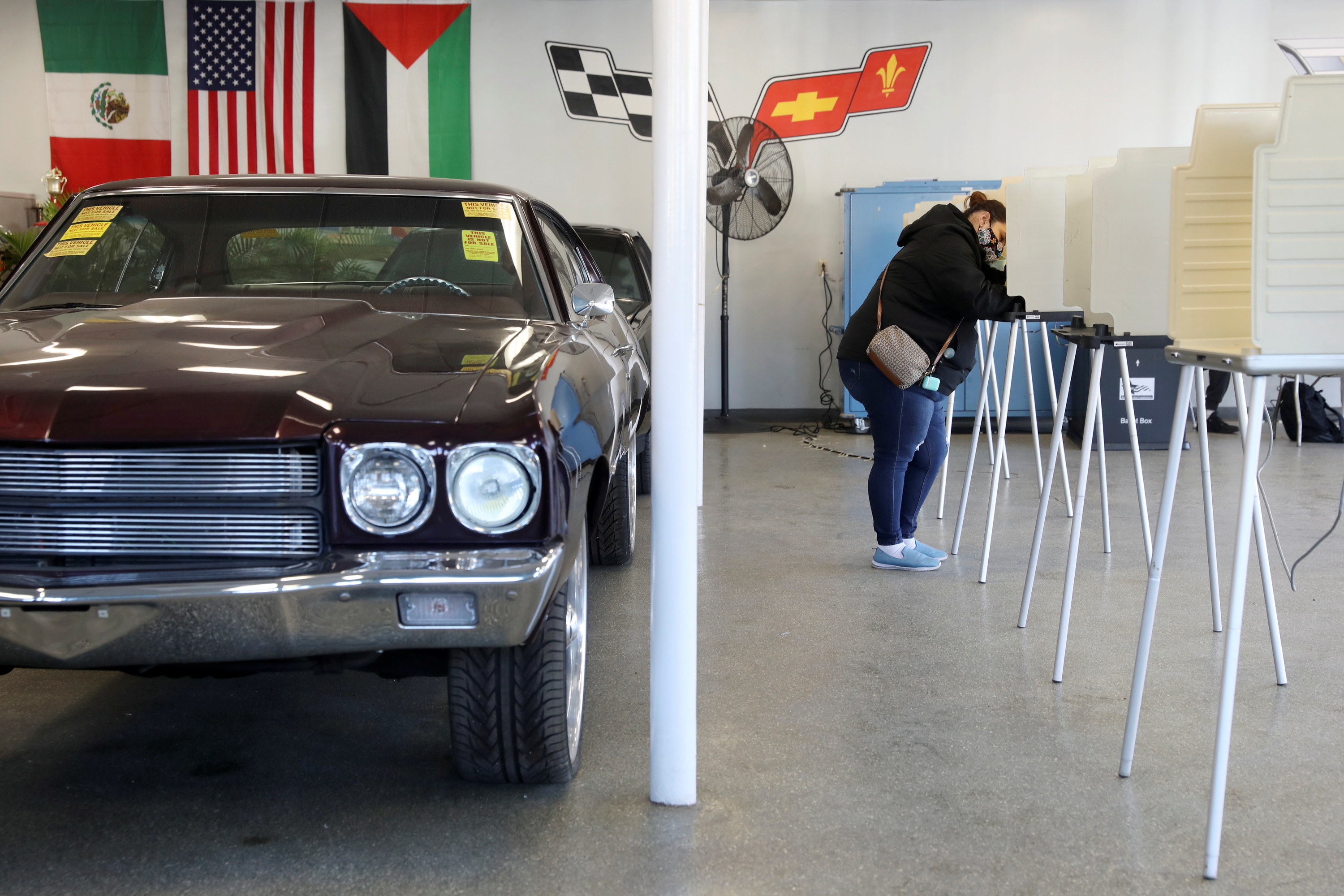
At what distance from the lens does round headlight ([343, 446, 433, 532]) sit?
1854 mm

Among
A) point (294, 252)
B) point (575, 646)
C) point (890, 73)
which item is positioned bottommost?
point (575, 646)

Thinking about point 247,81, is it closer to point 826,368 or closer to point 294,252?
point 826,368

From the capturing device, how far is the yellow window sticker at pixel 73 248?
116 inches

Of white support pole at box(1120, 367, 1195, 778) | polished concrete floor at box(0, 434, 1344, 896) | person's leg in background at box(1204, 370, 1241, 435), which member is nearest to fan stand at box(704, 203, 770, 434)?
person's leg in background at box(1204, 370, 1241, 435)

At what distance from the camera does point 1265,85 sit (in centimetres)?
938

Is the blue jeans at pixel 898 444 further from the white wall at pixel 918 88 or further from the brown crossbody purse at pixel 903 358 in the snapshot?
the white wall at pixel 918 88

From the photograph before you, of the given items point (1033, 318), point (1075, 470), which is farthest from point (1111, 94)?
point (1033, 318)

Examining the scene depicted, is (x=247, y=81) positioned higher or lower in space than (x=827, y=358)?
higher

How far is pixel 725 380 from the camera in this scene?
30.6 feet

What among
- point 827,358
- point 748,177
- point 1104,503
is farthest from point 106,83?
point 1104,503

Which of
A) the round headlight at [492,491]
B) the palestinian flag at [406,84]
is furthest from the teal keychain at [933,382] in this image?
the palestinian flag at [406,84]

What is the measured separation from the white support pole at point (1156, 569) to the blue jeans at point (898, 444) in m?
1.78

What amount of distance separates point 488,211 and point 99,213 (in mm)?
1096

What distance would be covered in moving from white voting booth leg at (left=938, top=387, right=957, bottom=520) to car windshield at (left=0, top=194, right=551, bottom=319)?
2034mm
